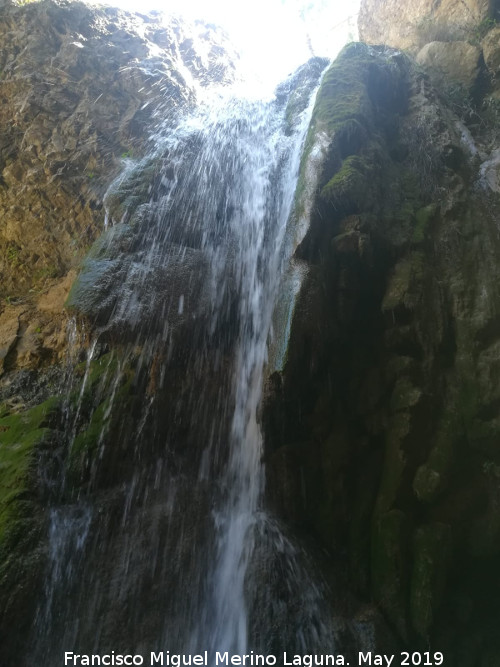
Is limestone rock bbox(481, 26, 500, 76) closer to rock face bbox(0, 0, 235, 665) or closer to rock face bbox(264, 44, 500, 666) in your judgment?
rock face bbox(264, 44, 500, 666)

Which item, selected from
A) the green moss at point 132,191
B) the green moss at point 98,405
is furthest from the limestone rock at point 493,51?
the green moss at point 98,405

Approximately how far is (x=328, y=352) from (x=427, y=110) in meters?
4.27

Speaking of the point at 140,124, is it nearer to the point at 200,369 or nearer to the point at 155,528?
the point at 200,369

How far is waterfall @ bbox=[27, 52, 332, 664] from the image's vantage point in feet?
12.8

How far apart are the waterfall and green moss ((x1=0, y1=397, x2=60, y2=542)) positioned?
301mm

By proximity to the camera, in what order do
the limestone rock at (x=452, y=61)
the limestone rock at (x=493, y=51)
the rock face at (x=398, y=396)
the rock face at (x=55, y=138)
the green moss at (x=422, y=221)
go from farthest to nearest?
the rock face at (x=55, y=138) → the limestone rock at (x=452, y=61) → the limestone rock at (x=493, y=51) → the green moss at (x=422, y=221) → the rock face at (x=398, y=396)

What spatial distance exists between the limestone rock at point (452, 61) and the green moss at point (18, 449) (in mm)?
7742

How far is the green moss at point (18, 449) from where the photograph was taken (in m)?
3.93

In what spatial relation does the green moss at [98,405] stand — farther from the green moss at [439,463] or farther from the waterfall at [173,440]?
the green moss at [439,463]

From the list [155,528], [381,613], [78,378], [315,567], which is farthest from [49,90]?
[381,613]

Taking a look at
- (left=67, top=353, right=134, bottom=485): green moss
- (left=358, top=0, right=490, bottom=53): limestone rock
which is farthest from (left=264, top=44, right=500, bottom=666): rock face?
(left=358, top=0, right=490, bottom=53): limestone rock

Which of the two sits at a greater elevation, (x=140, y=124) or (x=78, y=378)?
(x=140, y=124)

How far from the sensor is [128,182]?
6543mm

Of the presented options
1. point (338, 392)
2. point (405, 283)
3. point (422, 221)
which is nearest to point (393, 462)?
point (338, 392)
